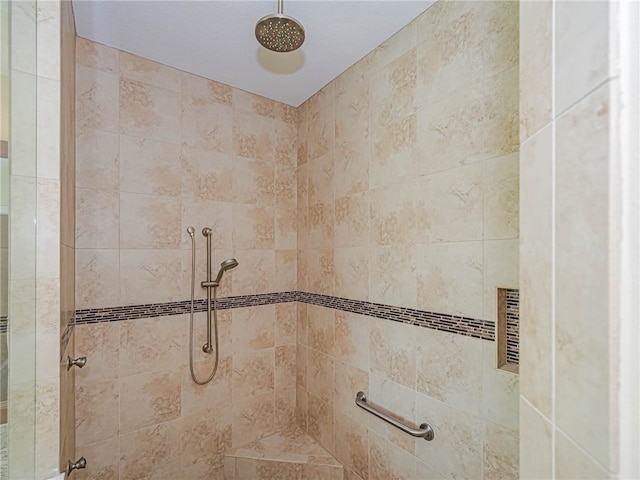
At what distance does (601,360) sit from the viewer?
0.35 metres

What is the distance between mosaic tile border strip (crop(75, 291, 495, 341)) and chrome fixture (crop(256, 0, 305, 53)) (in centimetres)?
126

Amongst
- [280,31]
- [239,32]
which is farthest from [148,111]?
[280,31]

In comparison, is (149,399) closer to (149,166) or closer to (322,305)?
(322,305)

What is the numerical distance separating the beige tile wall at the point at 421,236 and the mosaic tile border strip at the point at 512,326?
0.19 ft

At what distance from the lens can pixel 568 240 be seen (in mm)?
402

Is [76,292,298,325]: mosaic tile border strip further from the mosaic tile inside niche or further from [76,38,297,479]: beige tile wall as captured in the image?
the mosaic tile inside niche

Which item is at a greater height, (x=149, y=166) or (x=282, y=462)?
(x=149, y=166)

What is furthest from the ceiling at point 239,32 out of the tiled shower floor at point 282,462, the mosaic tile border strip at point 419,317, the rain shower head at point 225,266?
the tiled shower floor at point 282,462

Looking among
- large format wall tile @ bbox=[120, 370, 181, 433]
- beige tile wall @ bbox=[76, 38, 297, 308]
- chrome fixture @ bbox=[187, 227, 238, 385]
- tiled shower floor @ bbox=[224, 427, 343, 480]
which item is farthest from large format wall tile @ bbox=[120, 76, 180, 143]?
tiled shower floor @ bbox=[224, 427, 343, 480]

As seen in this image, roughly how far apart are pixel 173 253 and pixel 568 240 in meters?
1.86

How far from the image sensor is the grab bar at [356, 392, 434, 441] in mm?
1413

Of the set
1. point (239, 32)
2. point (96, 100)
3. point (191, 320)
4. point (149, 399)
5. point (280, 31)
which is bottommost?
point (149, 399)

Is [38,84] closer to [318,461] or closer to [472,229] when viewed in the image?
[472,229]

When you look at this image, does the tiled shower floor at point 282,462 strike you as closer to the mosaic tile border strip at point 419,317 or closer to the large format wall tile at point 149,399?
the large format wall tile at point 149,399
